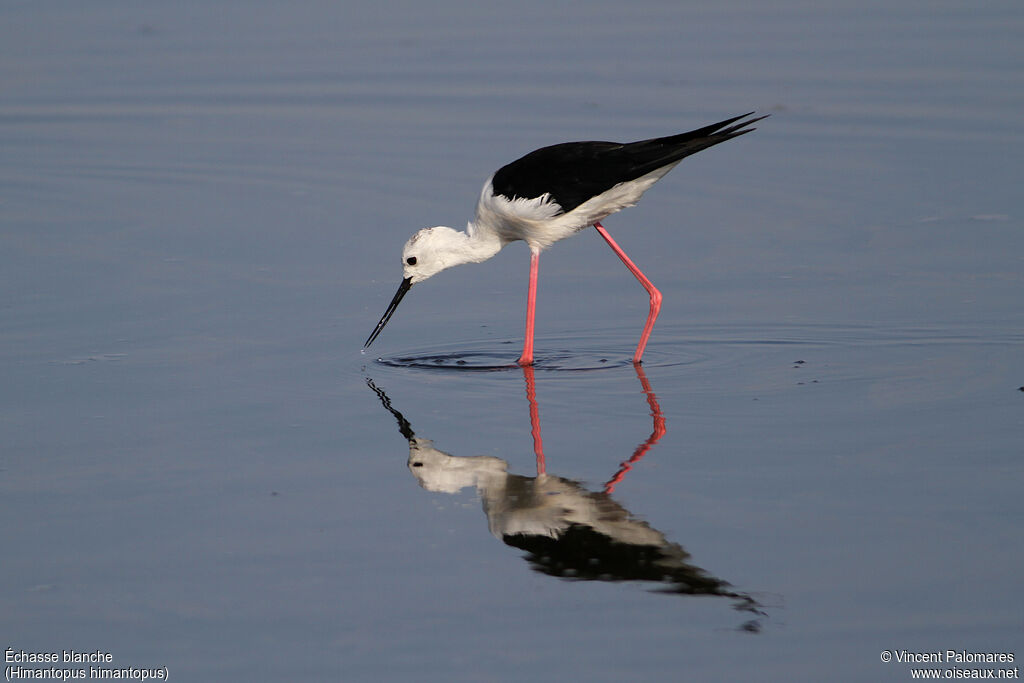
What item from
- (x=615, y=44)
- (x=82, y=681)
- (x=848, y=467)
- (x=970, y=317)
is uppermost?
(x=615, y=44)

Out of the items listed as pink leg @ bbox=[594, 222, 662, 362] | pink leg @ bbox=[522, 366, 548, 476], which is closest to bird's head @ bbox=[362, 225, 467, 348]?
pink leg @ bbox=[594, 222, 662, 362]

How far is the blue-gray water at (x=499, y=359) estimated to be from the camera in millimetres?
3809

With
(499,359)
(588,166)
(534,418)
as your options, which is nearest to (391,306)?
(499,359)

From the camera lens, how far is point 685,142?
20.3 feet

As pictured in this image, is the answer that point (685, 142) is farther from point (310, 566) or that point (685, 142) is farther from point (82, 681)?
point (82, 681)

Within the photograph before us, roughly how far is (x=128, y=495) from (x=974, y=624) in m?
2.72

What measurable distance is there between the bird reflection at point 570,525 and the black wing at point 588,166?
4.65 ft

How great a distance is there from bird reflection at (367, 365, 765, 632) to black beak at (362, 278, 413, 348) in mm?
1183

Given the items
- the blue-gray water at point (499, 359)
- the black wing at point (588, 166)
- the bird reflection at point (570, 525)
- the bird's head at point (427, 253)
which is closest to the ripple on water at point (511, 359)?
the blue-gray water at point (499, 359)

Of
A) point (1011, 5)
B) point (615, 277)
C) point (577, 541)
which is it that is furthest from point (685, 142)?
point (1011, 5)

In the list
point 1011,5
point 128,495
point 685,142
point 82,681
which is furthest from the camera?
Result: point 1011,5

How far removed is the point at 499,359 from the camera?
245 inches

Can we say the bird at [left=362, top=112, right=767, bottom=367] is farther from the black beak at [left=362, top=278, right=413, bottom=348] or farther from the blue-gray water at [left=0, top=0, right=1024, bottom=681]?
the blue-gray water at [left=0, top=0, right=1024, bottom=681]

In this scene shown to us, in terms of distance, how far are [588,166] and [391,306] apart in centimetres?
115
